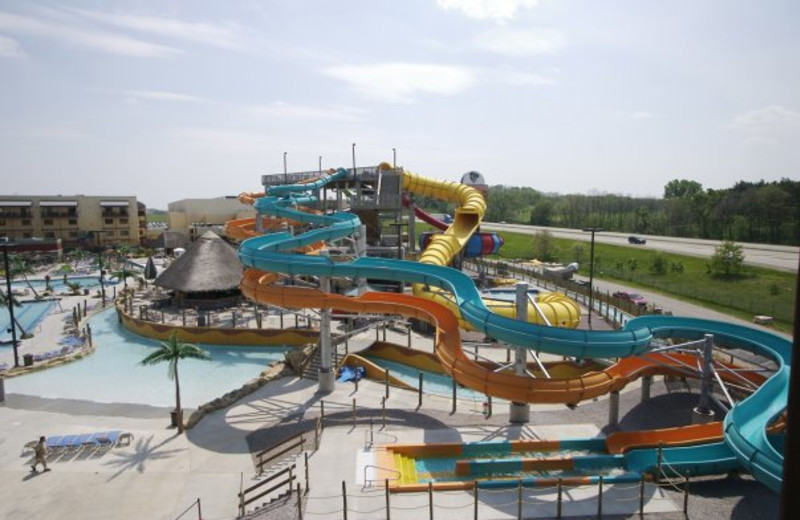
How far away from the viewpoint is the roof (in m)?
44.3

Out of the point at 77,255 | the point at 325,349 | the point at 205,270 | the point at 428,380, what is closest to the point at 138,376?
the point at 325,349

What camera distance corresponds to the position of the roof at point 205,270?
1745 inches

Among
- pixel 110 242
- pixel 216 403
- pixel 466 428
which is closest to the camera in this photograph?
pixel 466 428

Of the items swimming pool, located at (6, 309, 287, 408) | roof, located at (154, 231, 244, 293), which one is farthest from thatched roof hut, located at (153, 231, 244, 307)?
swimming pool, located at (6, 309, 287, 408)

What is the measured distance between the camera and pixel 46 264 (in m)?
75.8

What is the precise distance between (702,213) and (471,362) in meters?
89.9

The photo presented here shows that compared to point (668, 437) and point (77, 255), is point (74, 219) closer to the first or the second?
point (77, 255)

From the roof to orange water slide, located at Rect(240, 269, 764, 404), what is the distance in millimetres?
17104

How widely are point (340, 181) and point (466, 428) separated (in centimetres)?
3957

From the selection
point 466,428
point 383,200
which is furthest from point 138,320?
point 466,428

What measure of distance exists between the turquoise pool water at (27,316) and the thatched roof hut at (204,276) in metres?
10.6

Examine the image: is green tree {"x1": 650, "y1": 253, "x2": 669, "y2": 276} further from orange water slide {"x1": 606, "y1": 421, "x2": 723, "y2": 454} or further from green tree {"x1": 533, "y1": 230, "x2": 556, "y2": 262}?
orange water slide {"x1": 606, "y1": 421, "x2": 723, "y2": 454}

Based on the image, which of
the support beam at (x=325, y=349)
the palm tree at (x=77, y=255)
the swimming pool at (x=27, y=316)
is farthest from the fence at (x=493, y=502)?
the palm tree at (x=77, y=255)

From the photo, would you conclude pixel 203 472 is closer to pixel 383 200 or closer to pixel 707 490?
pixel 707 490
